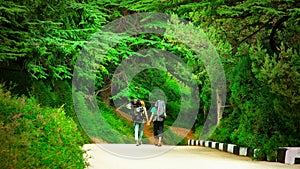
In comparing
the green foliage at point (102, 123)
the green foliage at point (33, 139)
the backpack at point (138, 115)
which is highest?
the green foliage at point (33, 139)

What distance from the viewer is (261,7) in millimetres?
13328

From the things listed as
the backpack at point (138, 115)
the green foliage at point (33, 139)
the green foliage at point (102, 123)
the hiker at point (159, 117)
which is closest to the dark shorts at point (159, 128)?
the hiker at point (159, 117)

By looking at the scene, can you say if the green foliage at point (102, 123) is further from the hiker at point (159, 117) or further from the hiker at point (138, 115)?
the hiker at point (159, 117)

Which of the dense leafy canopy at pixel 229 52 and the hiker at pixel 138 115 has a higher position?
the dense leafy canopy at pixel 229 52

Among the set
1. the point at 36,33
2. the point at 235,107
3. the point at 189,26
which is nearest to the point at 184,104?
the point at 189,26

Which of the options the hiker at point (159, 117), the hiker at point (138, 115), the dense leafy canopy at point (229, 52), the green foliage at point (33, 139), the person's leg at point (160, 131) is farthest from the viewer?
the hiker at point (138, 115)

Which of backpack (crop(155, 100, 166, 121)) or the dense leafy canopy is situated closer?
the dense leafy canopy

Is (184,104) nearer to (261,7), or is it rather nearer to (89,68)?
(89,68)

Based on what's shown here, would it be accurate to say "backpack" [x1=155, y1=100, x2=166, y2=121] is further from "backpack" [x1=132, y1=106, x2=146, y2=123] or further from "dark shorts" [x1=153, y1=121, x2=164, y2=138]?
"backpack" [x1=132, y1=106, x2=146, y2=123]

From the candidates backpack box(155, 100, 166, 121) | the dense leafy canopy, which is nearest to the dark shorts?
backpack box(155, 100, 166, 121)

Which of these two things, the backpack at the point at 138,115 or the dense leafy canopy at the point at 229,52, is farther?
the backpack at the point at 138,115

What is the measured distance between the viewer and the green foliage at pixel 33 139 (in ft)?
23.5

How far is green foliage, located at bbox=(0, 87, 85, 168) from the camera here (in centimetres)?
716

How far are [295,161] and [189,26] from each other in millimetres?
12474
